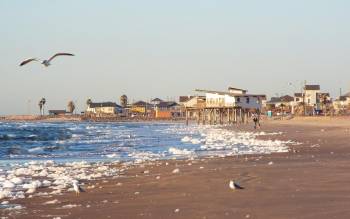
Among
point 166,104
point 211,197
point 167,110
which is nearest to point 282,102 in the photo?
point 167,110

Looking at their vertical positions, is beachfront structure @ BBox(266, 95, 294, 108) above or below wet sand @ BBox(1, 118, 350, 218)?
above

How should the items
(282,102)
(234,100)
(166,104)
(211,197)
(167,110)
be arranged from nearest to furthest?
(211,197), (234,100), (282,102), (167,110), (166,104)

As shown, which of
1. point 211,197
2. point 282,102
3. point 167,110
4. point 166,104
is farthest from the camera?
point 166,104

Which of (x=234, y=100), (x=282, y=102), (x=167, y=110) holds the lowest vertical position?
(x=167, y=110)

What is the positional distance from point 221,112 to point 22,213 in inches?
3810

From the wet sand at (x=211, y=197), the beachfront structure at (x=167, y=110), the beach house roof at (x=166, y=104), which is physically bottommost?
the wet sand at (x=211, y=197)

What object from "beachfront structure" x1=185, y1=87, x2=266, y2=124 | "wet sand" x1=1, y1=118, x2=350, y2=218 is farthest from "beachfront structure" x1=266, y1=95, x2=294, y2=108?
"wet sand" x1=1, y1=118, x2=350, y2=218

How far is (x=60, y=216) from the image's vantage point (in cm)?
916

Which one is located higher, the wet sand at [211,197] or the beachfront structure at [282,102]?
the beachfront structure at [282,102]

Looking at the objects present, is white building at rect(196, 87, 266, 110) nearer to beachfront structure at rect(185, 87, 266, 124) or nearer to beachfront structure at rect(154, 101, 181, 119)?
beachfront structure at rect(185, 87, 266, 124)

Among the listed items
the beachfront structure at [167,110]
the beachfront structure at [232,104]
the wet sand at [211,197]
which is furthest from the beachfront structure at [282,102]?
the wet sand at [211,197]

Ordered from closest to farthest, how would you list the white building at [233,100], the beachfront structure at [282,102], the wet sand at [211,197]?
the wet sand at [211,197] < the white building at [233,100] < the beachfront structure at [282,102]

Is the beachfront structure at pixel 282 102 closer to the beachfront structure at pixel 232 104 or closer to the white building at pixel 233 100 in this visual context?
the beachfront structure at pixel 232 104

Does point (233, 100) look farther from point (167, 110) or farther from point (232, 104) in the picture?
point (167, 110)
